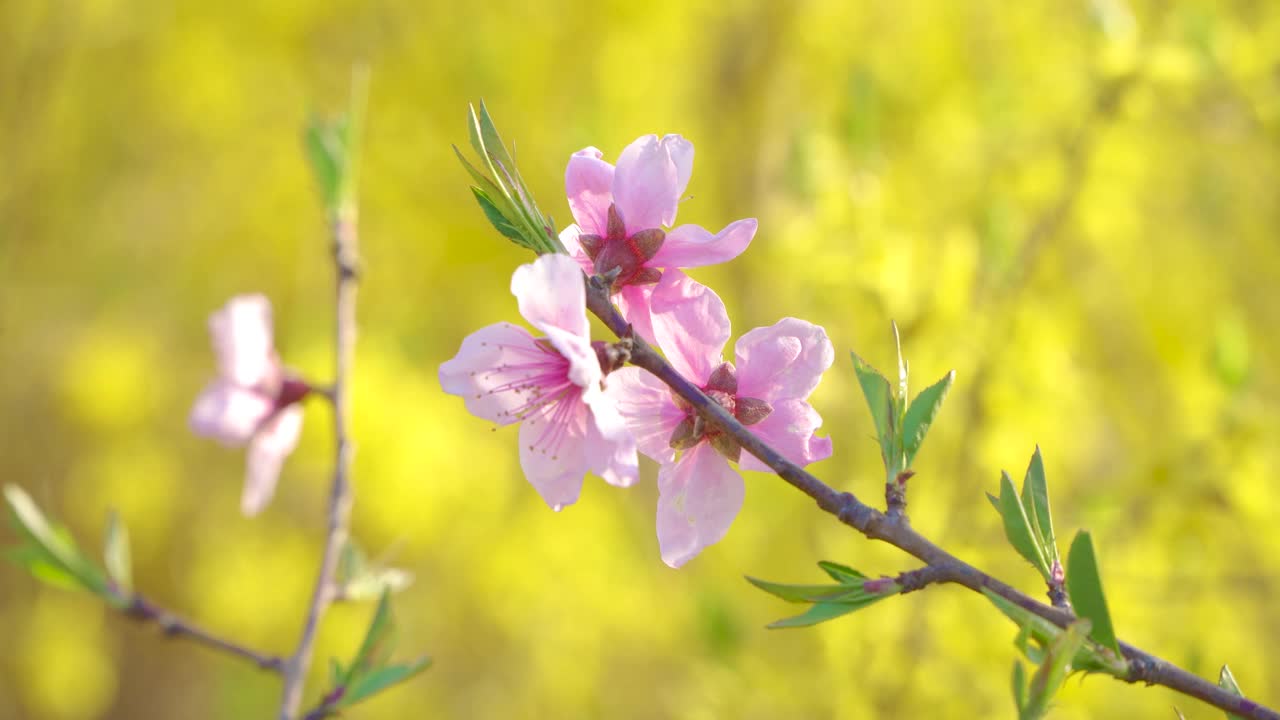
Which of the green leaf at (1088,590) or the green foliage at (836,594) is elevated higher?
the green leaf at (1088,590)

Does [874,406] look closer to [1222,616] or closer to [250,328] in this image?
[250,328]

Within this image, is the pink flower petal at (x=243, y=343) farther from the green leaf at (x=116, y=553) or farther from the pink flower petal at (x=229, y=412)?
the green leaf at (x=116, y=553)

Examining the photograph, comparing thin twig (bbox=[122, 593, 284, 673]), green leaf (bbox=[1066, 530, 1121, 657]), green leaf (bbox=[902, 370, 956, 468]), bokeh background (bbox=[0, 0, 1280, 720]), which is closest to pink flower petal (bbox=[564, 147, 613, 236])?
green leaf (bbox=[902, 370, 956, 468])

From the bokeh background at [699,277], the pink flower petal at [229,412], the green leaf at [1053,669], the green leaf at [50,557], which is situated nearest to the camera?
the green leaf at [1053,669]

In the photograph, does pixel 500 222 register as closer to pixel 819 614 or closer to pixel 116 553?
pixel 819 614

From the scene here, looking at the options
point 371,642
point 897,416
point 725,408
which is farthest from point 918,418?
point 371,642

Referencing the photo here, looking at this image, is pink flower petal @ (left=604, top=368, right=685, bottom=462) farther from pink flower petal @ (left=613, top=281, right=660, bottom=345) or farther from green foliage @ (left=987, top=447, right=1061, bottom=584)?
green foliage @ (left=987, top=447, right=1061, bottom=584)

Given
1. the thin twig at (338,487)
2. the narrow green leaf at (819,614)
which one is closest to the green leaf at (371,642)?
the thin twig at (338,487)
